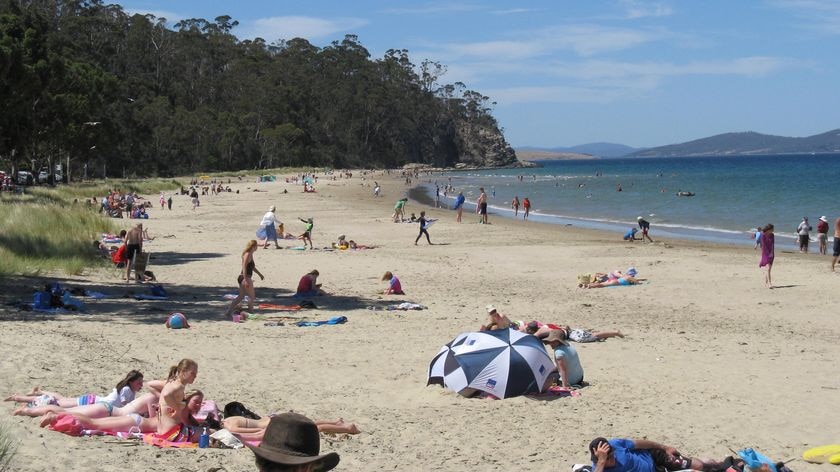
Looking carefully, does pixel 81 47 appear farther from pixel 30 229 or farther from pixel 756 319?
pixel 756 319

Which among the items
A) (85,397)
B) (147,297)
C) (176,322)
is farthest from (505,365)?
(147,297)

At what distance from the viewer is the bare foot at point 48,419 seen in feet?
22.7

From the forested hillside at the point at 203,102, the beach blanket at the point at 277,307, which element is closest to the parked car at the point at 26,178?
the forested hillside at the point at 203,102

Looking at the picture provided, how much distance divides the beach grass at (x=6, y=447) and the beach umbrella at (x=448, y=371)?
4354mm

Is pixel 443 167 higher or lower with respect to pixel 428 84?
lower

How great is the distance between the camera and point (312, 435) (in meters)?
2.99

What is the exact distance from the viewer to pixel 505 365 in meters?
9.16

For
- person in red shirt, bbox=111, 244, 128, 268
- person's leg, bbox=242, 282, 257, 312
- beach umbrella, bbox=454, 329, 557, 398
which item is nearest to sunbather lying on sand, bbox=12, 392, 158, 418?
beach umbrella, bbox=454, 329, 557, 398

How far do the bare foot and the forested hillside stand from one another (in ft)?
77.1

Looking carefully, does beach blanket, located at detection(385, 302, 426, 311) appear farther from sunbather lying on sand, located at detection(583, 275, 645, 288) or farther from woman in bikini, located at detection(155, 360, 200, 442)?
woman in bikini, located at detection(155, 360, 200, 442)

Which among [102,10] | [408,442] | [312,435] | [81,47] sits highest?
[102,10]

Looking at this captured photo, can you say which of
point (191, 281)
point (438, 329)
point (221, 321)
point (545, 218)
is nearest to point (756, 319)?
point (438, 329)

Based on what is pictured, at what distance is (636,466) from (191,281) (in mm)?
12892

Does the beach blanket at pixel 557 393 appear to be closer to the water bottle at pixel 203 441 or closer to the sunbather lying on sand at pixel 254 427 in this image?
the sunbather lying on sand at pixel 254 427
